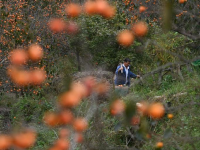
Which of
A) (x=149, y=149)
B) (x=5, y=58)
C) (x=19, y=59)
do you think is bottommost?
(x=149, y=149)

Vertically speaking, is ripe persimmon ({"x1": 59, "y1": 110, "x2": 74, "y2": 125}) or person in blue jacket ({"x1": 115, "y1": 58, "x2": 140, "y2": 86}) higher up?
ripe persimmon ({"x1": 59, "y1": 110, "x2": 74, "y2": 125})

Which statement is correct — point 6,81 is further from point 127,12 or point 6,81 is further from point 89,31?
Result: point 127,12

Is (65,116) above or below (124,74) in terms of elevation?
above

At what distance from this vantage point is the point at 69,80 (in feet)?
5.14

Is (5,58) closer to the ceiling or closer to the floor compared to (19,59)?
closer to the floor

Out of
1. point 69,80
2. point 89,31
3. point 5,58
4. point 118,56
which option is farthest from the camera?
point 118,56

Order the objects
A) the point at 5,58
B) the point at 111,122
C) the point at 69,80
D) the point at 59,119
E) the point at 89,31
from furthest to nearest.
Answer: the point at 89,31
the point at 5,58
the point at 111,122
the point at 59,119
the point at 69,80

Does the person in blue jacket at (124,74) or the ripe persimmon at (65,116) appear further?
the person in blue jacket at (124,74)

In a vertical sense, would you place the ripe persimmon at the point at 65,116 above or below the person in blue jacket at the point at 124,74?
above

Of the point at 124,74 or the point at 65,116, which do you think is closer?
the point at 65,116

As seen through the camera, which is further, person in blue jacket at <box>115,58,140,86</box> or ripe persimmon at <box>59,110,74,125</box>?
person in blue jacket at <box>115,58,140,86</box>

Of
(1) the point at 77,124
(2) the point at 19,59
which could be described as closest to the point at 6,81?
(2) the point at 19,59

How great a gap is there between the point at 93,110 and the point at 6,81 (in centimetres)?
437

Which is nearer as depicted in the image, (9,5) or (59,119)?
(59,119)
